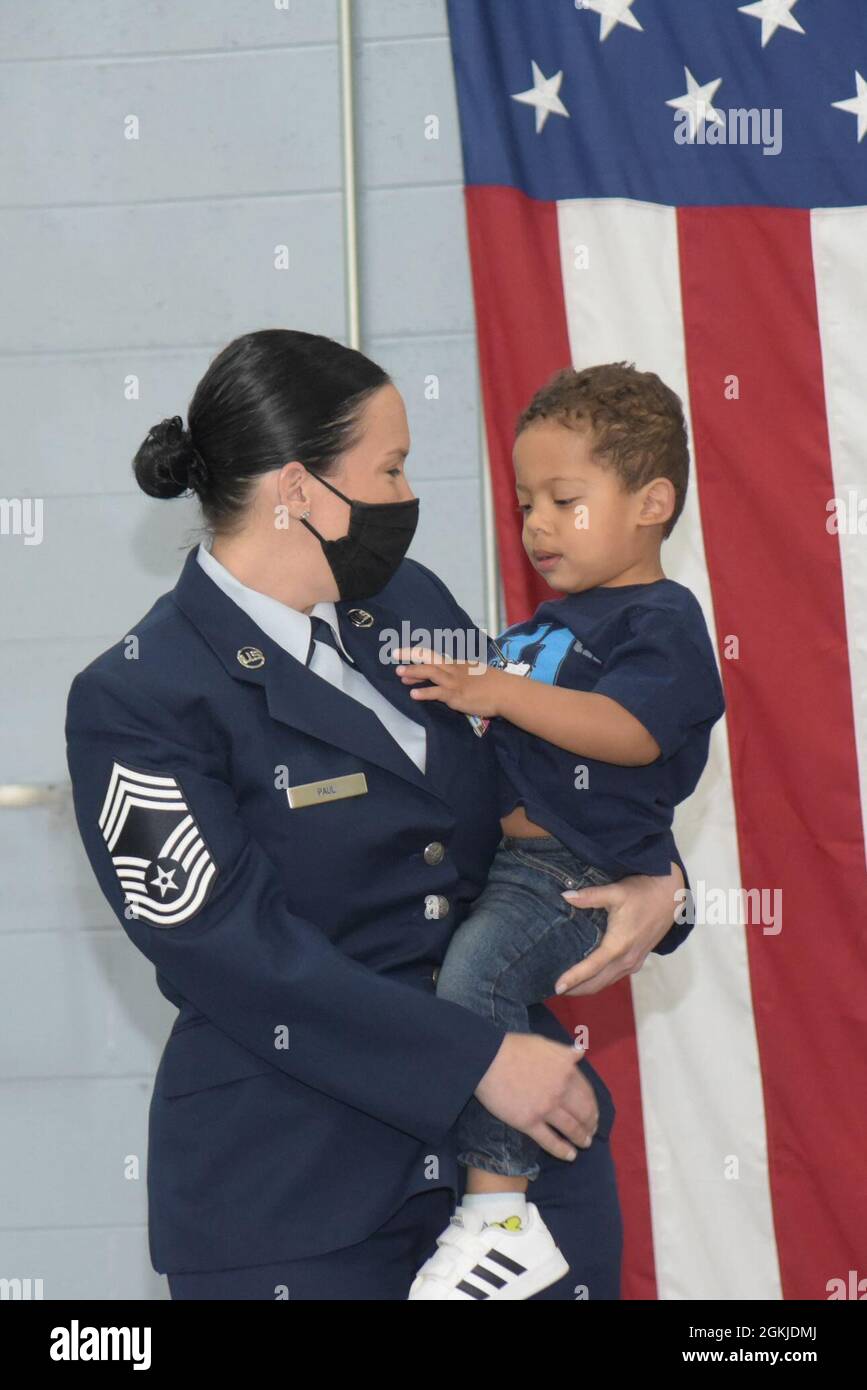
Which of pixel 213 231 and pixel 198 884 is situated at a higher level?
pixel 213 231

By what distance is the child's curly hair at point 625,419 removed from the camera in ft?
5.38

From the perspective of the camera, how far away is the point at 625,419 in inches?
64.9

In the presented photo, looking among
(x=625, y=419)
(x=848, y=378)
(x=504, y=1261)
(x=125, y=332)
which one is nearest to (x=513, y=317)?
(x=848, y=378)

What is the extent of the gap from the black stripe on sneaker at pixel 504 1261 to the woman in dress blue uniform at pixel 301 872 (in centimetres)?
8

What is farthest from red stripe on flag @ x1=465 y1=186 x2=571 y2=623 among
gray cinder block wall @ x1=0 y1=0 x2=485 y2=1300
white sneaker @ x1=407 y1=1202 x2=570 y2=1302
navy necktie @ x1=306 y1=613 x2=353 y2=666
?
white sneaker @ x1=407 y1=1202 x2=570 y2=1302

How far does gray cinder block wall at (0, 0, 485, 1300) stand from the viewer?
2764mm

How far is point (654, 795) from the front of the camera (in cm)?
158

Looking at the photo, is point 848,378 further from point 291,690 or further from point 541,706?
point 291,690

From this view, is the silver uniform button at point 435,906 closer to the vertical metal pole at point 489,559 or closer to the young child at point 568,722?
the young child at point 568,722

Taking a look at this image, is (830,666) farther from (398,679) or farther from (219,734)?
(219,734)

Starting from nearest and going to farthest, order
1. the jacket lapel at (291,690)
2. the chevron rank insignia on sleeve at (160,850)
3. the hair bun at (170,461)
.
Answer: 1. the chevron rank insignia on sleeve at (160,850)
2. the jacket lapel at (291,690)
3. the hair bun at (170,461)

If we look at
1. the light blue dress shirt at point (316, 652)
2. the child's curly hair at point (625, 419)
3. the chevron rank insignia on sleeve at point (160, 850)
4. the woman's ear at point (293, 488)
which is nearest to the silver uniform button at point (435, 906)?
the light blue dress shirt at point (316, 652)

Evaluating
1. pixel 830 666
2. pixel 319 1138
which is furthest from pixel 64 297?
pixel 319 1138
